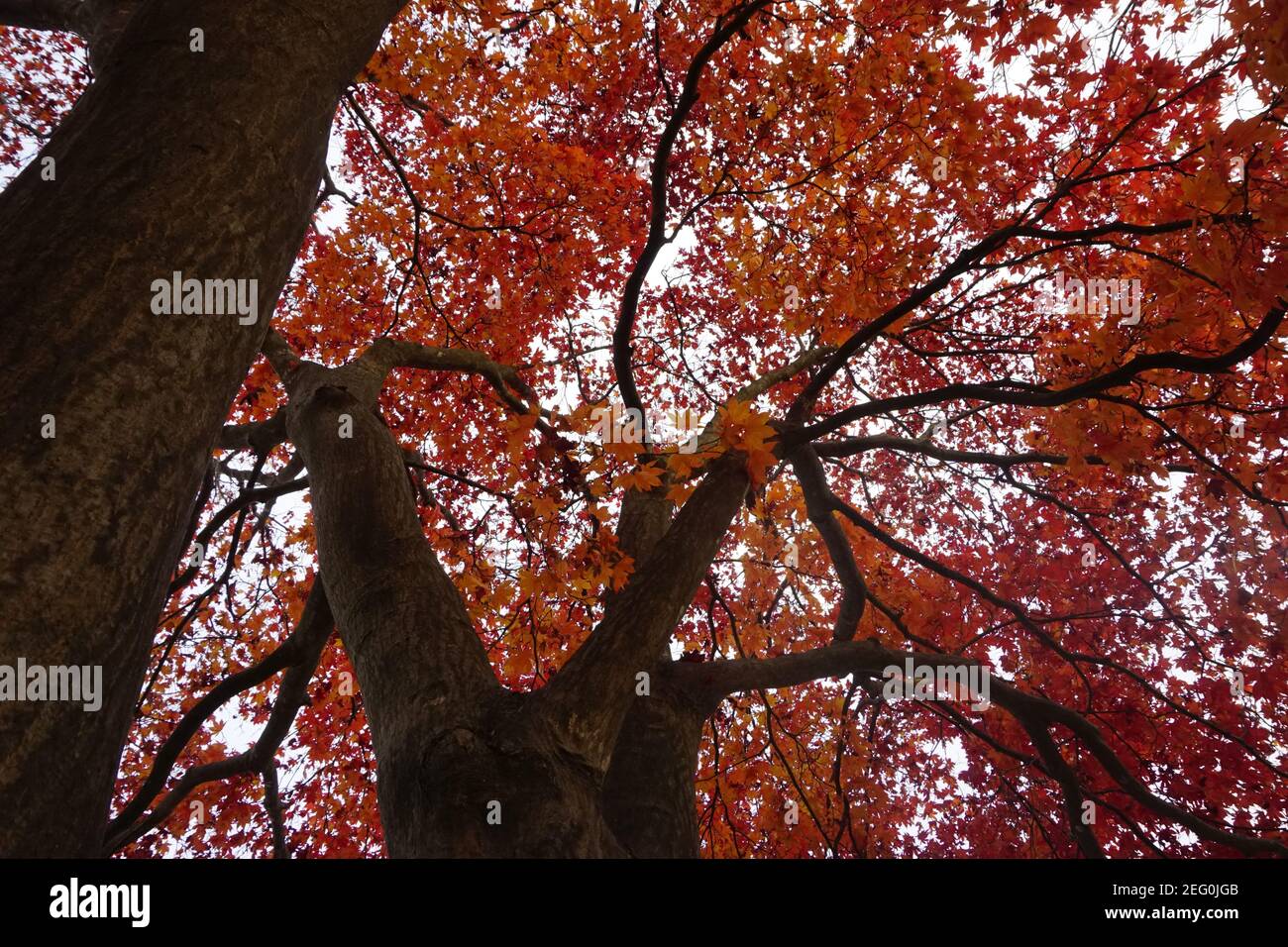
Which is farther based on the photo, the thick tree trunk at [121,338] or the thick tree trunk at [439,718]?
the thick tree trunk at [439,718]

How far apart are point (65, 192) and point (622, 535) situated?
340cm

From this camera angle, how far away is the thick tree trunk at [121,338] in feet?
3.85

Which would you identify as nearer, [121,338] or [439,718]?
[121,338]

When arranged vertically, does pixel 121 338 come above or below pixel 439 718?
above

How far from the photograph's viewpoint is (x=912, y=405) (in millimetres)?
3164

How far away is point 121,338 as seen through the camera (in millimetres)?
1373

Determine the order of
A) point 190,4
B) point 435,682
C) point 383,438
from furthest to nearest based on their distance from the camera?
point 383,438, point 435,682, point 190,4

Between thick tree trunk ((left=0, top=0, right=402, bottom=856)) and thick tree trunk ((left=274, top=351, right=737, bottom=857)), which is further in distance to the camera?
thick tree trunk ((left=274, top=351, right=737, bottom=857))

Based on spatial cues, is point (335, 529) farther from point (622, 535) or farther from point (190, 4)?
point (622, 535)

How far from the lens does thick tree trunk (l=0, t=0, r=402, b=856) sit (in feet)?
3.85

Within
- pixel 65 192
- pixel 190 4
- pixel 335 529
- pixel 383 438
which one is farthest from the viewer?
pixel 383 438

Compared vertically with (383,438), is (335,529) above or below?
below

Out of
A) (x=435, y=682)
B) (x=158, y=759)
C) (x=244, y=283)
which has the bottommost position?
(x=158, y=759)
